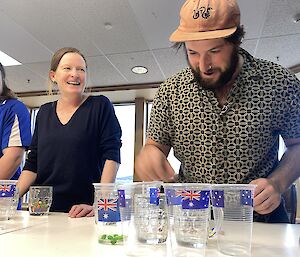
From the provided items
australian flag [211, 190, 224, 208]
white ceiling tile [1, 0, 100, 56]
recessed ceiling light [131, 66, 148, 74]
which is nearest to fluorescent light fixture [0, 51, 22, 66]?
white ceiling tile [1, 0, 100, 56]

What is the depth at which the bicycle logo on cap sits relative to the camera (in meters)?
1.05

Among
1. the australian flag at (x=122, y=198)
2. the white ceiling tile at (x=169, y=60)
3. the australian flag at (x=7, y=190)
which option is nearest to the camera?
the australian flag at (x=122, y=198)

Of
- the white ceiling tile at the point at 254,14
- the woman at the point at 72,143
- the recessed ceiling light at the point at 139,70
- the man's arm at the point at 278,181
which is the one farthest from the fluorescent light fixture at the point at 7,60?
the man's arm at the point at 278,181

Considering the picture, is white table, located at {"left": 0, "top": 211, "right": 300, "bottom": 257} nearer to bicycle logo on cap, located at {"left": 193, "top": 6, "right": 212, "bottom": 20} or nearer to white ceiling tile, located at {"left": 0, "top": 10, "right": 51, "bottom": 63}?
bicycle logo on cap, located at {"left": 193, "top": 6, "right": 212, "bottom": 20}

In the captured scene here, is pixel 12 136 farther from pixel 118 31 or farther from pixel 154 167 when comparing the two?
pixel 118 31

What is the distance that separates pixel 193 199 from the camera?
62 centimetres

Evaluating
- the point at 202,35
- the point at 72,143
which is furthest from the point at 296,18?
the point at 72,143

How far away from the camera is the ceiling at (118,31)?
9.79 ft

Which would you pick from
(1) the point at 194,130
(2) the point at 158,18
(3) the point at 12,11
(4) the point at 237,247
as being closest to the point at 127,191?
(4) the point at 237,247

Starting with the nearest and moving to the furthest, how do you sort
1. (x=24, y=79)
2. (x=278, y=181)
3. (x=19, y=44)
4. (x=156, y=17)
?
(x=278, y=181) → (x=156, y=17) → (x=19, y=44) → (x=24, y=79)

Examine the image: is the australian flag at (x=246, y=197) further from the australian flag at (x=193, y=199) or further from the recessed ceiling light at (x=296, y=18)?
the recessed ceiling light at (x=296, y=18)

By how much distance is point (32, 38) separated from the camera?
365cm

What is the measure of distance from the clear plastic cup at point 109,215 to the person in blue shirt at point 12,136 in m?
0.82

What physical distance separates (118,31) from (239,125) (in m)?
2.57
